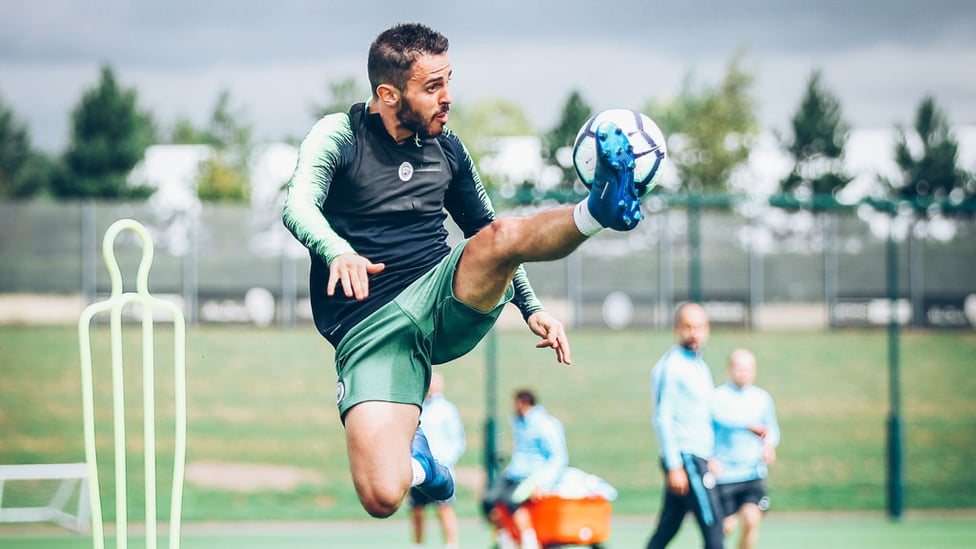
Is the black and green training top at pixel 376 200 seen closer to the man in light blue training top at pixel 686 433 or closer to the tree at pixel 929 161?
the man in light blue training top at pixel 686 433

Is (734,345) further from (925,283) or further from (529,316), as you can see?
(529,316)

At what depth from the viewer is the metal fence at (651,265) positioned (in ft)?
56.7

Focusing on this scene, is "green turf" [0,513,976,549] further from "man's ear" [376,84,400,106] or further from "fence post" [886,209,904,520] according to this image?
"man's ear" [376,84,400,106]

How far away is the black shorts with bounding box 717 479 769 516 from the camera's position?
887 centimetres

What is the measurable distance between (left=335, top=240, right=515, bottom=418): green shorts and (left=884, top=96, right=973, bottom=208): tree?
3200 centimetres

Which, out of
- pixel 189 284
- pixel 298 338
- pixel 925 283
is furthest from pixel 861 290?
pixel 189 284

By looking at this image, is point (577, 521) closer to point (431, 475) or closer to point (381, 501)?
point (431, 475)

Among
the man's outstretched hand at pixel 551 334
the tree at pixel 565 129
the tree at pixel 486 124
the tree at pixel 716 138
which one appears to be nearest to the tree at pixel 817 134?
the tree at pixel 716 138

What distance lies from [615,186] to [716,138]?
3730 centimetres

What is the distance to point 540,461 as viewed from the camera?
962cm

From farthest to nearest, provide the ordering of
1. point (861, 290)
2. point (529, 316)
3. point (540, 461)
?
point (861, 290) → point (540, 461) → point (529, 316)

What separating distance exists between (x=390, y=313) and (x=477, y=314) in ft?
1.34

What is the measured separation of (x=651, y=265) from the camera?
19.3 m

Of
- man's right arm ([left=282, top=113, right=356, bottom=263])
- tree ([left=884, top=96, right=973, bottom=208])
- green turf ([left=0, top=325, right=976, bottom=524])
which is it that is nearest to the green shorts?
man's right arm ([left=282, top=113, right=356, bottom=263])
